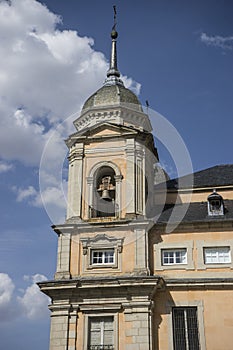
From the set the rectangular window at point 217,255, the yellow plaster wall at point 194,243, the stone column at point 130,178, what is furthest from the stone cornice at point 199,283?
the stone column at point 130,178

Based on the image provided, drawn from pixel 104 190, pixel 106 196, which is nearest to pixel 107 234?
pixel 106 196

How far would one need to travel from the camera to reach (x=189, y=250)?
24.5 meters

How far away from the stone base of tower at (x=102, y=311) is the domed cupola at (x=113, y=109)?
9070 millimetres

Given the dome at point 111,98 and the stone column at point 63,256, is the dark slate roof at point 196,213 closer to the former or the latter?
the stone column at point 63,256

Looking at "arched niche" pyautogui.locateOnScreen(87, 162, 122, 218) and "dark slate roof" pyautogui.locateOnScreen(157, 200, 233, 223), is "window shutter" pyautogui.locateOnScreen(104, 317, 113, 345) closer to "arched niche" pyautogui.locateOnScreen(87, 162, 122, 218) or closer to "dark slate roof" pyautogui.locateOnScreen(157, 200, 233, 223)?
"arched niche" pyautogui.locateOnScreen(87, 162, 122, 218)

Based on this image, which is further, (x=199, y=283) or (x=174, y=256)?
(x=174, y=256)

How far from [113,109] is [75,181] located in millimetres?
4711

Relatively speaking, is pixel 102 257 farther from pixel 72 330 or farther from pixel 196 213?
pixel 196 213

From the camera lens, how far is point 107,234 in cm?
2491

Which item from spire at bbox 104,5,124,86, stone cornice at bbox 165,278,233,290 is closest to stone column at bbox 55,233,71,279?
stone cornice at bbox 165,278,233,290

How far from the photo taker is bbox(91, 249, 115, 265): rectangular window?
2453cm

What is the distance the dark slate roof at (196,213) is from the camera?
986 inches

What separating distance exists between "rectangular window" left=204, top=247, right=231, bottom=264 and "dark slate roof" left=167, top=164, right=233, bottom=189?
462 cm

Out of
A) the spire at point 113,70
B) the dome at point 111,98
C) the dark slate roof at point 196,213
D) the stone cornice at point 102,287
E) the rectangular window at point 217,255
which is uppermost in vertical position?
the spire at point 113,70
